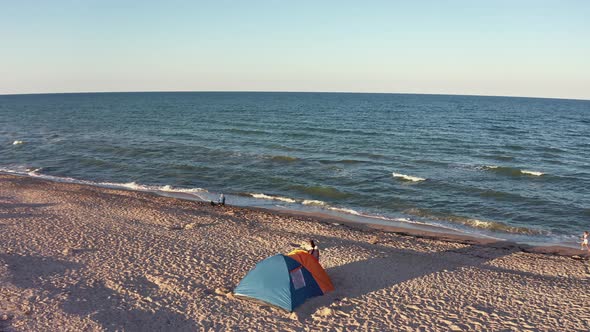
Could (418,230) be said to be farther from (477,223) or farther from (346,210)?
(346,210)

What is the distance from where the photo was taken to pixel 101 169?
115ft

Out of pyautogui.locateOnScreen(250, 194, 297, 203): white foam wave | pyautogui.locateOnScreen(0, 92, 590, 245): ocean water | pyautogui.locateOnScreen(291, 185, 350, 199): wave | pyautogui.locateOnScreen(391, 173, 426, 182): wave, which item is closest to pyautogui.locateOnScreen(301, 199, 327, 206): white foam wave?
pyautogui.locateOnScreen(0, 92, 590, 245): ocean water

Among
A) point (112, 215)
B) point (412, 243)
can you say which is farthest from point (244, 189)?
point (412, 243)

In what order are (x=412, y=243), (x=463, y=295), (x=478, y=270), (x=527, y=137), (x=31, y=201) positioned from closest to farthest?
(x=463, y=295)
(x=478, y=270)
(x=412, y=243)
(x=31, y=201)
(x=527, y=137)

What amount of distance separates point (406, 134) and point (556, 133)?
2306cm

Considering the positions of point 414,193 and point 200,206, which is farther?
point 414,193

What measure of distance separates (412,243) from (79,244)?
14470 millimetres

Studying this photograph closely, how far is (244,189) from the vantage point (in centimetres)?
2898

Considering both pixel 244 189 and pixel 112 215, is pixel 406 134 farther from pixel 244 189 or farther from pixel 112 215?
pixel 112 215

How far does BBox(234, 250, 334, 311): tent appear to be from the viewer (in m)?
12.4

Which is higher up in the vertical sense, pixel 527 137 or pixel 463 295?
pixel 527 137

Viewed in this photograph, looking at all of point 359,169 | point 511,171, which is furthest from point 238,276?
point 511,171

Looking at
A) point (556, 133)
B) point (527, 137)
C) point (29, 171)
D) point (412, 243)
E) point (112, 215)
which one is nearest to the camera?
point (412, 243)

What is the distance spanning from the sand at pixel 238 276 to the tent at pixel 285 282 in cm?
29
